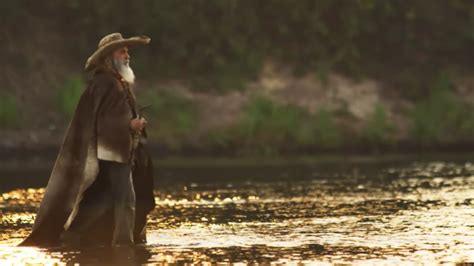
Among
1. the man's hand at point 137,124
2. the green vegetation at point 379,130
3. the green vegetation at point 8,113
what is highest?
the green vegetation at point 8,113

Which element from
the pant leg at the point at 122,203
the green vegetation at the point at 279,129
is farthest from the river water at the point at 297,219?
the green vegetation at the point at 279,129

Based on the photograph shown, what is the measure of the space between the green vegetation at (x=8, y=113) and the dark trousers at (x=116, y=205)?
635 inches

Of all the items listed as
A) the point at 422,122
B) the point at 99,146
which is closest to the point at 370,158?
the point at 422,122

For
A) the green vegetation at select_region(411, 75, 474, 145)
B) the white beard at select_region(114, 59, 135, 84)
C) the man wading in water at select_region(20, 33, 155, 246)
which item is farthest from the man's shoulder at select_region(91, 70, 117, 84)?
the green vegetation at select_region(411, 75, 474, 145)

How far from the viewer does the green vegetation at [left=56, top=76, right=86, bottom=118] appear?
102 feet

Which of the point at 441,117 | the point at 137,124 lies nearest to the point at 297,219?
the point at 137,124

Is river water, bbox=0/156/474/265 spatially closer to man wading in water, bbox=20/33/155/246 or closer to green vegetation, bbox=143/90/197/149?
man wading in water, bbox=20/33/155/246

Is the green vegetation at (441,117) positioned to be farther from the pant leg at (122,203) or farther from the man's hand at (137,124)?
the pant leg at (122,203)

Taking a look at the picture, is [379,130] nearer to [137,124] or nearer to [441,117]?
[441,117]

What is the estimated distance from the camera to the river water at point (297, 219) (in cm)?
1304

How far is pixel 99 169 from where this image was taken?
46.8ft

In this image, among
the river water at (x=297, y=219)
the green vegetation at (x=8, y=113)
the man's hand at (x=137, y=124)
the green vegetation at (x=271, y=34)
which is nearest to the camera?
the river water at (x=297, y=219)

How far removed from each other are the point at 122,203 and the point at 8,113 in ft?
54.4

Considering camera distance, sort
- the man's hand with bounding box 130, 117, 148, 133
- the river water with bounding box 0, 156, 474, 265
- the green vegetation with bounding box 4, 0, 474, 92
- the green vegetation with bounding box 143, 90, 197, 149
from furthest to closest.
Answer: the green vegetation with bounding box 4, 0, 474, 92
the green vegetation with bounding box 143, 90, 197, 149
the man's hand with bounding box 130, 117, 148, 133
the river water with bounding box 0, 156, 474, 265
